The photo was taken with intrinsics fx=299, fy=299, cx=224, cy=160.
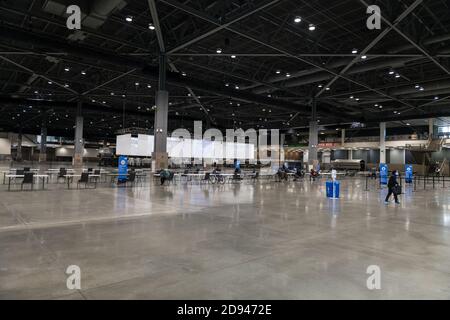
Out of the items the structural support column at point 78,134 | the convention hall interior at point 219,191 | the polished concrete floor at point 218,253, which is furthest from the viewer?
the structural support column at point 78,134

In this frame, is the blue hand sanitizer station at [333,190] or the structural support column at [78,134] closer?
the blue hand sanitizer station at [333,190]

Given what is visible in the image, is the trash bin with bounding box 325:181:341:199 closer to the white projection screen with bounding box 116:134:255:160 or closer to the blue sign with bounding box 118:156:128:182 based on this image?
the blue sign with bounding box 118:156:128:182

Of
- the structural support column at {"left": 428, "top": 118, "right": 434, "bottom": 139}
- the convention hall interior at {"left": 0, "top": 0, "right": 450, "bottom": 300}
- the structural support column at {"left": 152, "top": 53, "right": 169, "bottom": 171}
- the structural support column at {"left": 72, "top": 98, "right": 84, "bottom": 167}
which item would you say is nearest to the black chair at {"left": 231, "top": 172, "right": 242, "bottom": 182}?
the convention hall interior at {"left": 0, "top": 0, "right": 450, "bottom": 300}

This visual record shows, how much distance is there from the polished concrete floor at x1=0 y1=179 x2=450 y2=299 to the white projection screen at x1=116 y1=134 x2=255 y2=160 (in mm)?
23163

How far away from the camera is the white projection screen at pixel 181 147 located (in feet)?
104

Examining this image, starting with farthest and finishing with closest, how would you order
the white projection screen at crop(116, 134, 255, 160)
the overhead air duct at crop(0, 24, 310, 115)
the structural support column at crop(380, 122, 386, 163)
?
the structural support column at crop(380, 122, 386, 163) < the white projection screen at crop(116, 134, 255, 160) < the overhead air duct at crop(0, 24, 310, 115)

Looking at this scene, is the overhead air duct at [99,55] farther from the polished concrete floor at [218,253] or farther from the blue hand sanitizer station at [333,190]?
the blue hand sanitizer station at [333,190]

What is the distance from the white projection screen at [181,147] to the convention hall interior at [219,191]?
47cm

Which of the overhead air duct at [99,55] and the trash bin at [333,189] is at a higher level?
the overhead air duct at [99,55]

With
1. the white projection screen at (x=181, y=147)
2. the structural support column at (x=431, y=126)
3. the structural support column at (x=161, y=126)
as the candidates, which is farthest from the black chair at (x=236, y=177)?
the structural support column at (x=431, y=126)

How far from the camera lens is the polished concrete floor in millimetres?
3484

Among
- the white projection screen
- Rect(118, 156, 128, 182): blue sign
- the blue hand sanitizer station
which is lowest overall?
the blue hand sanitizer station
